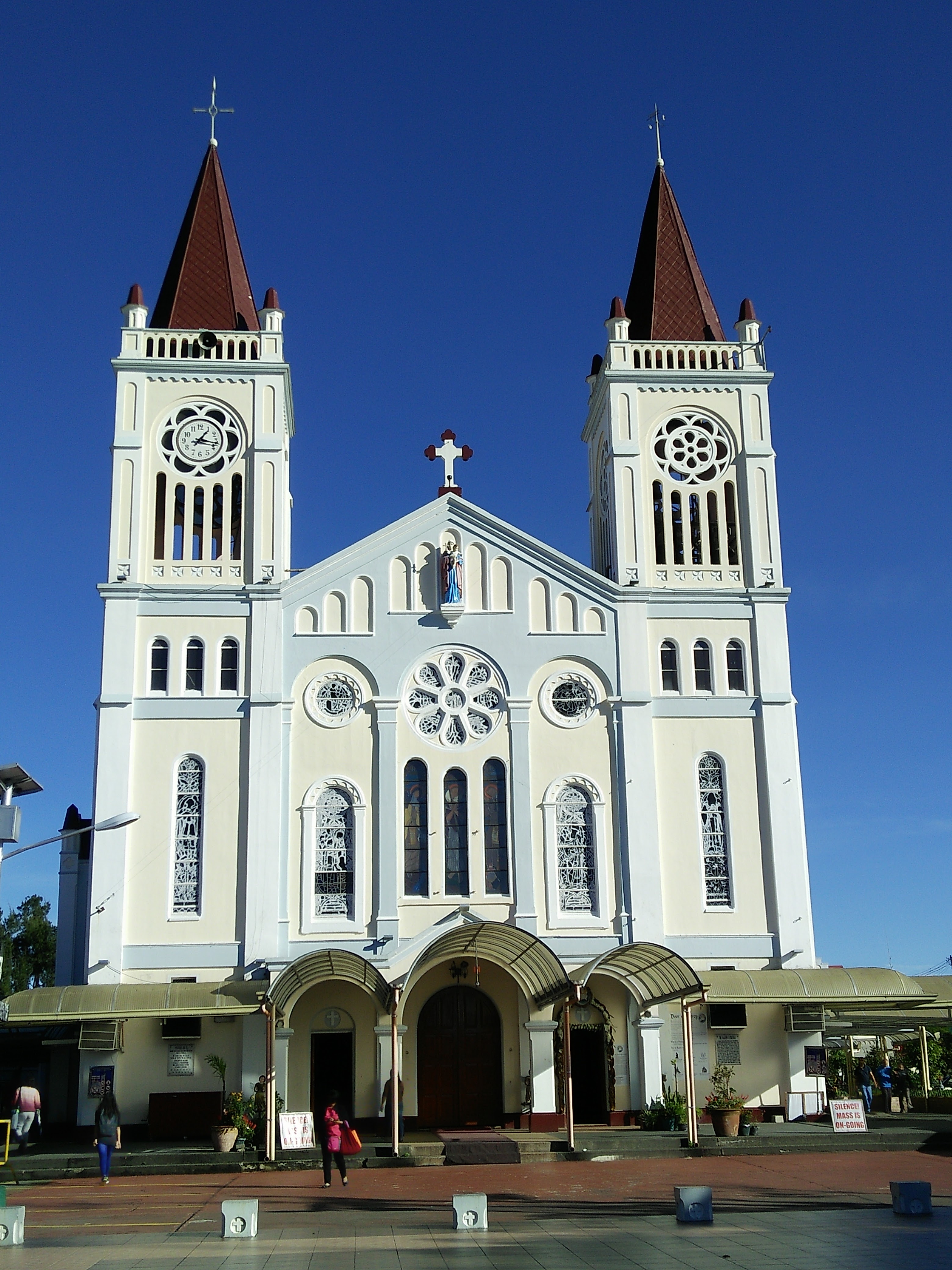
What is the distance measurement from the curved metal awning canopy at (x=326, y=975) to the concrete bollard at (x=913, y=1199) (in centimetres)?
1252

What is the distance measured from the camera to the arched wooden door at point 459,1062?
29516 mm

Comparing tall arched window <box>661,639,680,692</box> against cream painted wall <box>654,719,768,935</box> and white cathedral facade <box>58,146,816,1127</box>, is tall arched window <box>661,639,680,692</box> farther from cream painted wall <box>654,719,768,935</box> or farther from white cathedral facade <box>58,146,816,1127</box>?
cream painted wall <box>654,719,768,935</box>

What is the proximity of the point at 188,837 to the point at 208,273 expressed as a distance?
15.2 meters

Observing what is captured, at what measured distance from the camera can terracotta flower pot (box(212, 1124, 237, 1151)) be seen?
2617 centimetres

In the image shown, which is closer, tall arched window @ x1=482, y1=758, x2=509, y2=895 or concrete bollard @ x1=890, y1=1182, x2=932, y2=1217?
concrete bollard @ x1=890, y1=1182, x2=932, y2=1217

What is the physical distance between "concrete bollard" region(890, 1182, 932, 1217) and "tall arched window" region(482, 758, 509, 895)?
47.2ft

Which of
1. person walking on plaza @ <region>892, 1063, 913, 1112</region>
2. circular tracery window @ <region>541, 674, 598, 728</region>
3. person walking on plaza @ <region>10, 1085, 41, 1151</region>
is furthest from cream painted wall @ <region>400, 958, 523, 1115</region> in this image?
person walking on plaza @ <region>892, 1063, 913, 1112</region>

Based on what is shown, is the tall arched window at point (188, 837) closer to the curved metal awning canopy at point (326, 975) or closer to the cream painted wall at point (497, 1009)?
the curved metal awning canopy at point (326, 975)

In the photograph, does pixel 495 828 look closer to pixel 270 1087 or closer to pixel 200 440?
pixel 270 1087

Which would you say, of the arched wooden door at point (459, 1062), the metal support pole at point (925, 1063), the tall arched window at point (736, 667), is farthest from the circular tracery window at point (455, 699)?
the metal support pole at point (925, 1063)

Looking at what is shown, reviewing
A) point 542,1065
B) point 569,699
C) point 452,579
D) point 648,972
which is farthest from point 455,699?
point 542,1065

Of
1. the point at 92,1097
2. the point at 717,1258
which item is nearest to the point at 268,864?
the point at 92,1097

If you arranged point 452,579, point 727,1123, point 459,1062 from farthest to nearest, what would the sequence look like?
1. point 452,579
2. point 459,1062
3. point 727,1123

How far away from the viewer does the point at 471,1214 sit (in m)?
16.7
